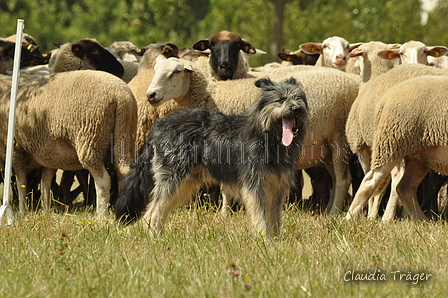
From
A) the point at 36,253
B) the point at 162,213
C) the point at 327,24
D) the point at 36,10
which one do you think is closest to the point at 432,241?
the point at 162,213

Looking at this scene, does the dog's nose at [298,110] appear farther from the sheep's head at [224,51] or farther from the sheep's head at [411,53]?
the sheep's head at [411,53]

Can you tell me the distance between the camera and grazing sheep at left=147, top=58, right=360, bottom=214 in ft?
25.8

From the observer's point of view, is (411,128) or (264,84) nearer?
(264,84)

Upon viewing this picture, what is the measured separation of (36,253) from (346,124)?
13.4ft

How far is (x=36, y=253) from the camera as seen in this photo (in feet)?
16.2

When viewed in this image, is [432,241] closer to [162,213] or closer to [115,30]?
[162,213]

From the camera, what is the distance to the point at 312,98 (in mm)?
7941

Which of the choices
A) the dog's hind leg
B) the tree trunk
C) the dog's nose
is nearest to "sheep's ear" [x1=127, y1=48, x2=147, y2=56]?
the dog's hind leg

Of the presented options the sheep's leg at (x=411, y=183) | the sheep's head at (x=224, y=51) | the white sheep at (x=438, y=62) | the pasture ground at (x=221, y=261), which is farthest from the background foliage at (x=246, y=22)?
the pasture ground at (x=221, y=261)

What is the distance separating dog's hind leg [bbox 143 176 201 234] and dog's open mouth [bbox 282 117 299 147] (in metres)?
1.01

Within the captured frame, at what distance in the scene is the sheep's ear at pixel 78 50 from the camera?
9.52 m

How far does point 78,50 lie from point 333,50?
12.0 feet

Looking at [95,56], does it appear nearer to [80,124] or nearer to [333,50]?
[80,124]

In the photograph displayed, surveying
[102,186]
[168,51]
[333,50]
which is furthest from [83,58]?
[333,50]
